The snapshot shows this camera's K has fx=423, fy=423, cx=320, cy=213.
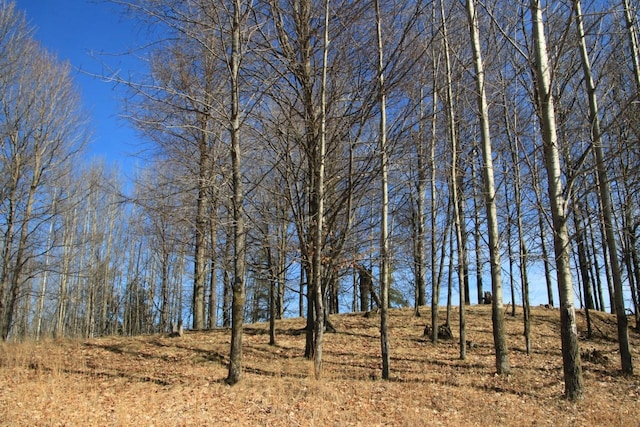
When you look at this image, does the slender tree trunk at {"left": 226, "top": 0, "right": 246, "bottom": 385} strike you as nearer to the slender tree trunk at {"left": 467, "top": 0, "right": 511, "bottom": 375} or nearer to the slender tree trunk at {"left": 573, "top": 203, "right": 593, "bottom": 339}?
the slender tree trunk at {"left": 467, "top": 0, "right": 511, "bottom": 375}

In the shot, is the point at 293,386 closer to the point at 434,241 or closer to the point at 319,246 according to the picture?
the point at 319,246

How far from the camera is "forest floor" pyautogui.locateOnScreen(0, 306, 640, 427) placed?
19.3ft

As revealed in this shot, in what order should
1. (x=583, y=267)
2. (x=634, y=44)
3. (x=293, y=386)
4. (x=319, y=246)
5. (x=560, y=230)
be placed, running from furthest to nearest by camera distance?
(x=583, y=267)
(x=634, y=44)
(x=319, y=246)
(x=293, y=386)
(x=560, y=230)

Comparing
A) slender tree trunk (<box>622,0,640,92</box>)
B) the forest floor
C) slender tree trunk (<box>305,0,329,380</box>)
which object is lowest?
the forest floor

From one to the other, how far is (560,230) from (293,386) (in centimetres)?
511

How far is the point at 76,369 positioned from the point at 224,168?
4.89m

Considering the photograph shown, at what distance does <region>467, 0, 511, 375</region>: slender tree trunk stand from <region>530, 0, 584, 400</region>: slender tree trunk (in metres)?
1.90

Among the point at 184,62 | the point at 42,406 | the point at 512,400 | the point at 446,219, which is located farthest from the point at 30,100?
the point at 512,400

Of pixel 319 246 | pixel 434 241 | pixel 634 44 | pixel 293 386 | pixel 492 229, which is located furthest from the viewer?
pixel 434 241

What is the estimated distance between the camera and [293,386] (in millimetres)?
7250

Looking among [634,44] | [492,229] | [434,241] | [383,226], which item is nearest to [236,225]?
[383,226]

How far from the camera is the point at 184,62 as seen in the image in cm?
971

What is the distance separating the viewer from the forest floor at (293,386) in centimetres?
589

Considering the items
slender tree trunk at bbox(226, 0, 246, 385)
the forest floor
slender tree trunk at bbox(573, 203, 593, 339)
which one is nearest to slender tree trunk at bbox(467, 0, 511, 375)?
the forest floor
